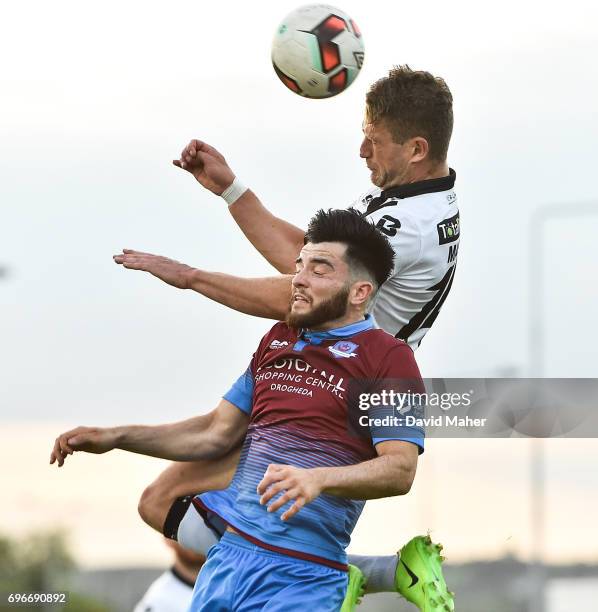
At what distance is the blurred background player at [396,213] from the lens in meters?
6.05

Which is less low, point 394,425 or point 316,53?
point 316,53

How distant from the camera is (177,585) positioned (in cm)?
686

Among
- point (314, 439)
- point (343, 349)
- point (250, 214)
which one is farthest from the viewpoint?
point (250, 214)

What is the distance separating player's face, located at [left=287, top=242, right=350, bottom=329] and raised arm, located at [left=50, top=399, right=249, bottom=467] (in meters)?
0.58

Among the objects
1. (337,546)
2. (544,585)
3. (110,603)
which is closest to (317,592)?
(337,546)

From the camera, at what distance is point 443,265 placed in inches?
251

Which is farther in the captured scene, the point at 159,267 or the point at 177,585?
the point at 177,585

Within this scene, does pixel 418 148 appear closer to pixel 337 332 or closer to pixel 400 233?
pixel 400 233

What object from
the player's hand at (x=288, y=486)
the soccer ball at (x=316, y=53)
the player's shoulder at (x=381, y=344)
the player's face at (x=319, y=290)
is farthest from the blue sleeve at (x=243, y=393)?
the soccer ball at (x=316, y=53)

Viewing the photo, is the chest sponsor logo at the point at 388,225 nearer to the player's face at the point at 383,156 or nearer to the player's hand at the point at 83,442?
the player's face at the point at 383,156

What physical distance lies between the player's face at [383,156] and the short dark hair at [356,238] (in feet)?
2.41

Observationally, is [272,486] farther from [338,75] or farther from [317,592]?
[338,75]

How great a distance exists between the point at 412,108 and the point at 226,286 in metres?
1.29

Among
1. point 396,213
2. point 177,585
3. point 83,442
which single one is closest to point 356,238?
point 396,213
